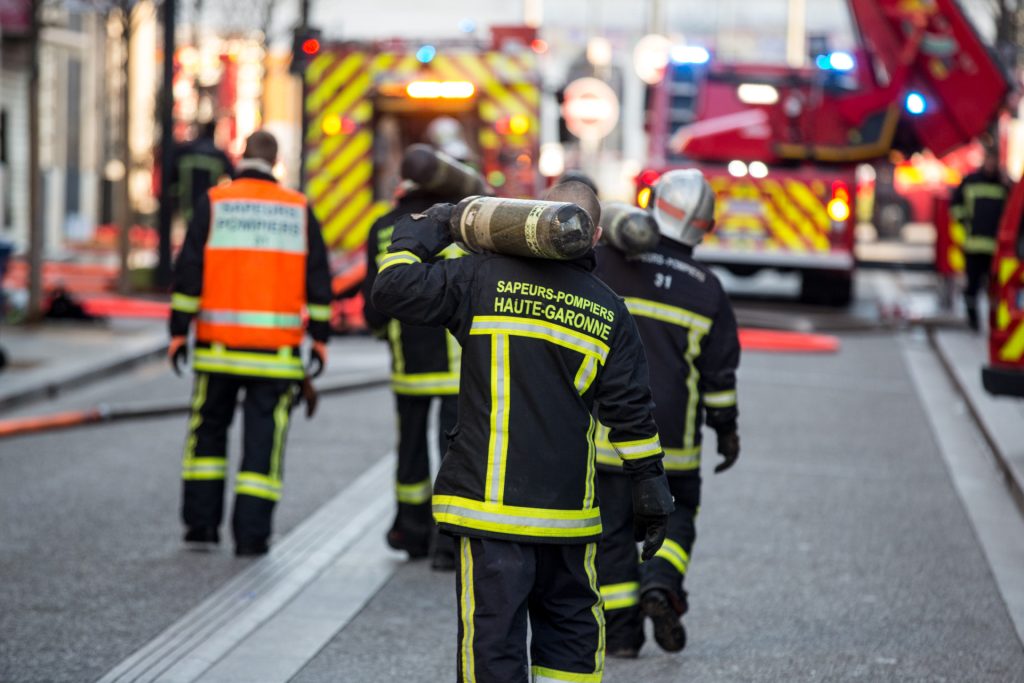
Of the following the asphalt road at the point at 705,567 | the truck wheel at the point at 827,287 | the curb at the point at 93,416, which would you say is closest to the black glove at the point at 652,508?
the asphalt road at the point at 705,567

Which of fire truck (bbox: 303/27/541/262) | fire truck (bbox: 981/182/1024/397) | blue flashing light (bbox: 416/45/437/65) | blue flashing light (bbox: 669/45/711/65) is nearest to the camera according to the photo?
fire truck (bbox: 981/182/1024/397)

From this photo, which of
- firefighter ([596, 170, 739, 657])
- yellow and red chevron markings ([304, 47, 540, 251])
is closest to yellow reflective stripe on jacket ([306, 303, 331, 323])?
firefighter ([596, 170, 739, 657])

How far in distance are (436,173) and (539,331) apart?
3.01m

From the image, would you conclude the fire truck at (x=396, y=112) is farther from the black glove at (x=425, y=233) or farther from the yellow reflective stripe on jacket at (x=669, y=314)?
the black glove at (x=425, y=233)

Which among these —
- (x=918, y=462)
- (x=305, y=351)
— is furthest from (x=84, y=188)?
(x=918, y=462)

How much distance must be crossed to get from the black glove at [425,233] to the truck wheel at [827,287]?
16.0 meters

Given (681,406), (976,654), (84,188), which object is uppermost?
(681,406)

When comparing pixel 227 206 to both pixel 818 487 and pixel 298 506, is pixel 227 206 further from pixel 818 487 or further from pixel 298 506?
pixel 818 487

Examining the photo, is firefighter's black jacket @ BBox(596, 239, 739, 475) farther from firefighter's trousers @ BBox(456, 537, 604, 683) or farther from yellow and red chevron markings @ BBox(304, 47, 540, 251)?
yellow and red chevron markings @ BBox(304, 47, 540, 251)

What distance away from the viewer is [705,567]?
310 inches

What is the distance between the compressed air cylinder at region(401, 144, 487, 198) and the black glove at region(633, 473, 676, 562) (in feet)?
9.76

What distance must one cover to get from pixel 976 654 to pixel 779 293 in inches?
680

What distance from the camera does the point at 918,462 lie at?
10.8 meters

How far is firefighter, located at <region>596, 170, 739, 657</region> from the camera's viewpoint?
20.6 ft
